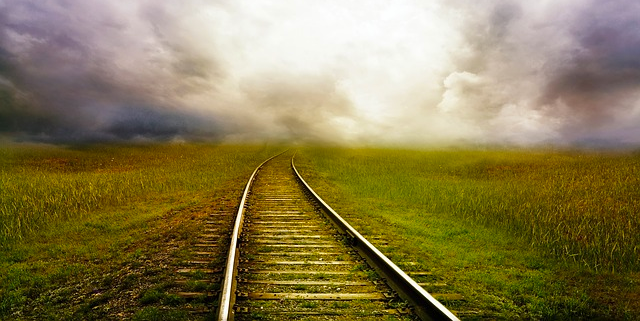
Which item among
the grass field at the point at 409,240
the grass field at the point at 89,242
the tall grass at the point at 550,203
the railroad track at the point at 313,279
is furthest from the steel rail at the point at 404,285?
the tall grass at the point at 550,203

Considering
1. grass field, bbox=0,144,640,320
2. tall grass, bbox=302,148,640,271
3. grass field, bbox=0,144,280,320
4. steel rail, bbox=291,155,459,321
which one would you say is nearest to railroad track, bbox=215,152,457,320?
steel rail, bbox=291,155,459,321

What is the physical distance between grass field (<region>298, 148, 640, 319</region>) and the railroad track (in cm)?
72

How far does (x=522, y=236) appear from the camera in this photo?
8203 millimetres

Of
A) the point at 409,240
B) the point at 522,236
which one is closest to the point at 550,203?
the point at 522,236

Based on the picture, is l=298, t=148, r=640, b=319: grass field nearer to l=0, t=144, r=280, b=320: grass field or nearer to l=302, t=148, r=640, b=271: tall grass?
l=302, t=148, r=640, b=271: tall grass

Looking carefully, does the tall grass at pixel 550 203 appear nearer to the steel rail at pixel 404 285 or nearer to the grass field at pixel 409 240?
the grass field at pixel 409 240

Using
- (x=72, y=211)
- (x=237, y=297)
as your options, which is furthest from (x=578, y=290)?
(x=72, y=211)

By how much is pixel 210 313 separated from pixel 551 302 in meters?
4.23

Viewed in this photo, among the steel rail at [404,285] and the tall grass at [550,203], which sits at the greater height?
the tall grass at [550,203]

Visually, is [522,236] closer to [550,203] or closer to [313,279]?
[550,203]

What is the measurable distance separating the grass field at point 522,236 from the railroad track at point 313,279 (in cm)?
72

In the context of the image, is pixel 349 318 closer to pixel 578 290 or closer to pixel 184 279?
pixel 184 279

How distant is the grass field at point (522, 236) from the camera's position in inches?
192

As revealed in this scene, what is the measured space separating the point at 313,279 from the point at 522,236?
5.62m
